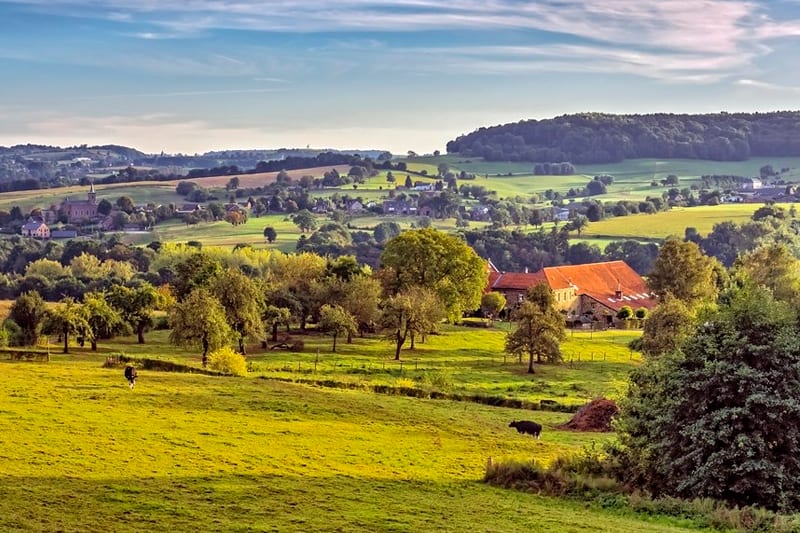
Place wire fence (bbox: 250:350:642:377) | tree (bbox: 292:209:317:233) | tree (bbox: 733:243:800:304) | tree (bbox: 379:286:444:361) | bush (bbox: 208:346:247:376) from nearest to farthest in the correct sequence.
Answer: bush (bbox: 208:346:247:376), wire fence (bbox: 250:350:642:377), tree (bbox: 379:286:444:361), tree (bbox: 733:243:800:304), tree (bbox: 292:209:317:233)

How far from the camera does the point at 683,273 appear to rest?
7800 cm

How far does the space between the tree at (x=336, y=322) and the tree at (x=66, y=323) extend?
16497 mm

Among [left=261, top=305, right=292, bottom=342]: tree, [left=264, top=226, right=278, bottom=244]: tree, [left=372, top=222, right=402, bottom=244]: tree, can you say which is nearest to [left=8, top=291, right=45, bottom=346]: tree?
[left=261, top=305, right=292, bottom=342]: tree

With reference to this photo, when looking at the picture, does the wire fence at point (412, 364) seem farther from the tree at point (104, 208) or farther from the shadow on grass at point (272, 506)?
the tree at point (104, 208)

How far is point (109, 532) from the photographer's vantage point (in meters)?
18.8

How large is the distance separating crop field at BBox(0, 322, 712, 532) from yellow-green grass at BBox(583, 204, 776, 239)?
116 meters

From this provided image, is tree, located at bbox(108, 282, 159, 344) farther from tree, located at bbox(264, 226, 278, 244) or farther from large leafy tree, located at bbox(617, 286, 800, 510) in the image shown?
tree, located at bbox(264, 226, 278, 244)

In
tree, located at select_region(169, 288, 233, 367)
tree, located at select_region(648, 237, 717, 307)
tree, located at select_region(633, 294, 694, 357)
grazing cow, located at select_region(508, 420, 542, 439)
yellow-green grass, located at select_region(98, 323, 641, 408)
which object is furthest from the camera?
tree, located at select_region(648, 237, 717, 307)

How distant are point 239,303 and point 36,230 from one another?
12481 centimetres

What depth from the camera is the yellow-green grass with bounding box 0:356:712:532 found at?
20.6m

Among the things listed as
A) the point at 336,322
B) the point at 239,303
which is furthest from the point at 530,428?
the point at 336,322

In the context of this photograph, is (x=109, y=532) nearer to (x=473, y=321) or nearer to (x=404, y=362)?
(x=404, y=362)

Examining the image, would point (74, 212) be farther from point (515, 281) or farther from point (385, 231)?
point (515, 281)

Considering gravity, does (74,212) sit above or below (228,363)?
above
